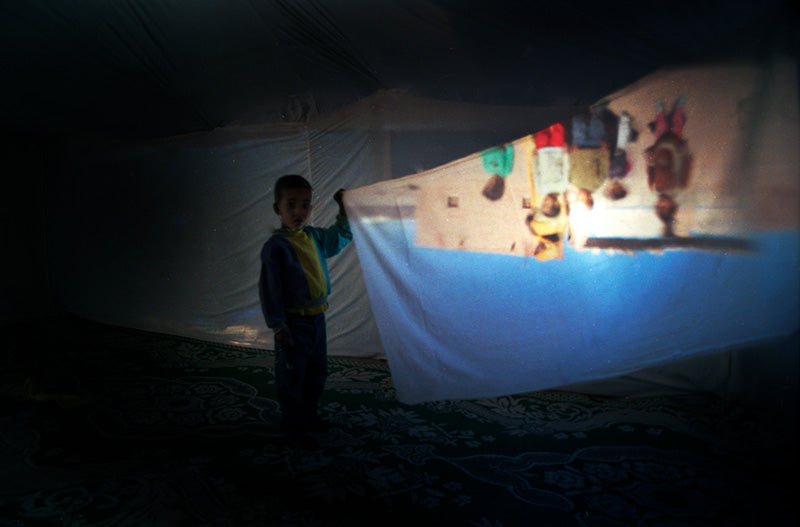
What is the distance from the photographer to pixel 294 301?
6.93 feet

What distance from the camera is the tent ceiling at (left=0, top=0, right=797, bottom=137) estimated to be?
5.51 ft

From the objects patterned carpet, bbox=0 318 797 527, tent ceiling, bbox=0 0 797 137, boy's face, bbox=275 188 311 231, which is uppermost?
tent ceiling, bbox=0 0 797 137

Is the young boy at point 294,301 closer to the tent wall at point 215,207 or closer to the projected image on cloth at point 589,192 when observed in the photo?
the projected image on cloth at point 589,192

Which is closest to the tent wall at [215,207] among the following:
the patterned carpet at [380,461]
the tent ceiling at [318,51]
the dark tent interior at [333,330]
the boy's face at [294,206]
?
the dark tent interior at [333,330]

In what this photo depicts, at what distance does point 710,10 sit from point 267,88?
2.41 metres

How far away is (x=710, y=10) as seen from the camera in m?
1.59

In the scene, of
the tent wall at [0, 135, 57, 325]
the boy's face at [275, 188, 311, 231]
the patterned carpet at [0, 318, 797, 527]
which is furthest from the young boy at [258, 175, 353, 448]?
the tent wall at [0, 135, 57, 325]

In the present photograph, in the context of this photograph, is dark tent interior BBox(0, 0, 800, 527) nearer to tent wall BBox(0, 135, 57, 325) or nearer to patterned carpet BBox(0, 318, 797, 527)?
patterned carpet BBox(0, 318, 797, 527)

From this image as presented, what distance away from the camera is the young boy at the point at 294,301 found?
6.82 feet

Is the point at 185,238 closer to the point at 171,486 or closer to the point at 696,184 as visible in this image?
the point at 171,486

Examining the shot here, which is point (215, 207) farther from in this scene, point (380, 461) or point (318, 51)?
point (380, 461)

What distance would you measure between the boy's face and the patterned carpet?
0.90 meters

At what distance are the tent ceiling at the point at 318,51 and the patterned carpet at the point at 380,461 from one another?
1.33 meters

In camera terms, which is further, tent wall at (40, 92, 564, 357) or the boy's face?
tent wall at (40, 92, 564, 357)
